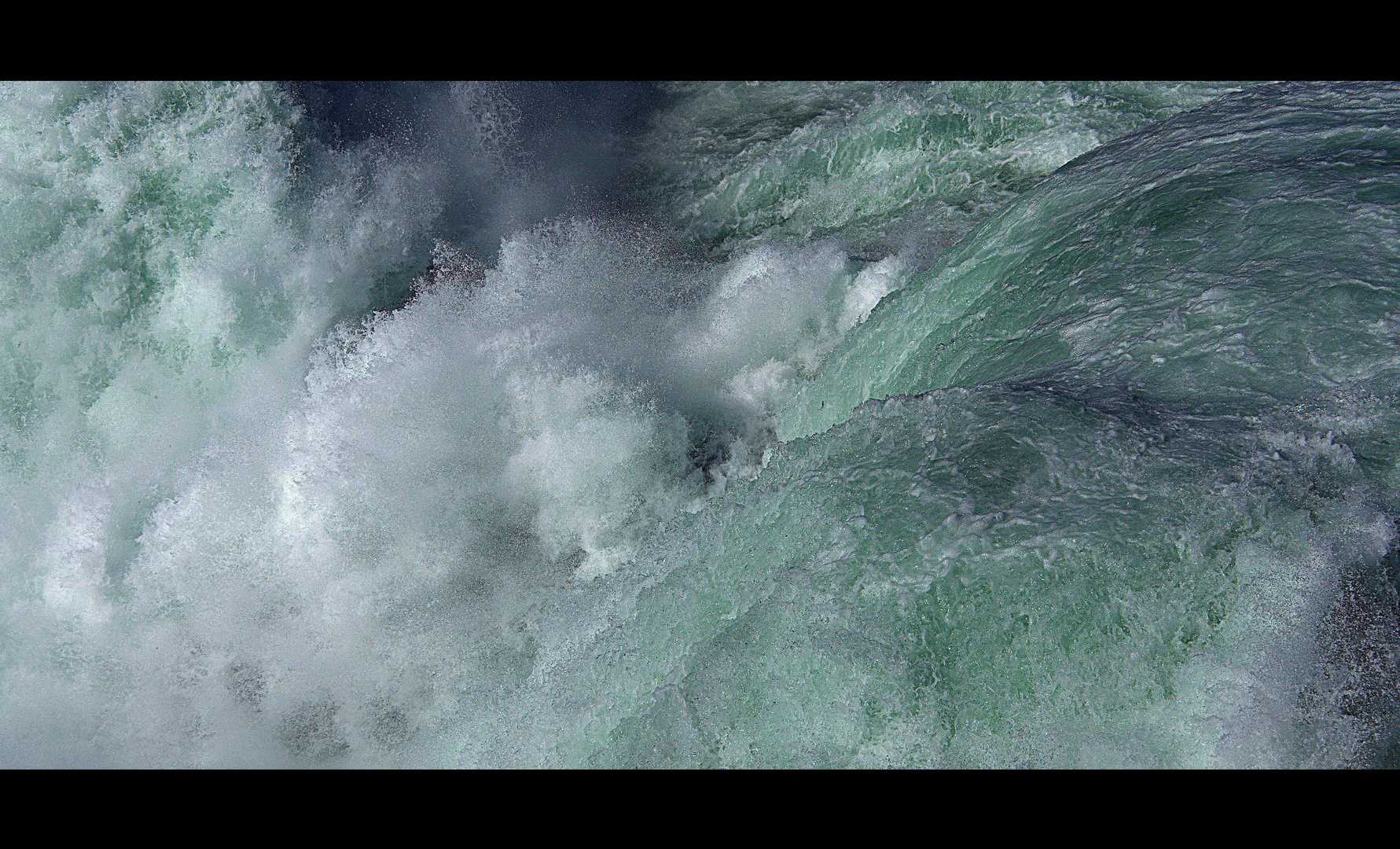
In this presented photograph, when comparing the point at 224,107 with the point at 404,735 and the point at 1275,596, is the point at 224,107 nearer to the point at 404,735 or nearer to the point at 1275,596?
the point at 404,735

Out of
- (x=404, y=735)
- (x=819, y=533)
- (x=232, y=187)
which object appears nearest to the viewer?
(x=819, y=533)

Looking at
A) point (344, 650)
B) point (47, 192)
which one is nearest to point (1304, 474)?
point (344, 650)

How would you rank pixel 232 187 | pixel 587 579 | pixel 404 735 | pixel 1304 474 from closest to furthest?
pixel 1304 474 → pixel 404 735 → pixel 587 579 → pixel 232 187

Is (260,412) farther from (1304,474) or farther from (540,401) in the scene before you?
(1304,474)

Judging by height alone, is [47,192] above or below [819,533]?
above

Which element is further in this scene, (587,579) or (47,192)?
(47,192)

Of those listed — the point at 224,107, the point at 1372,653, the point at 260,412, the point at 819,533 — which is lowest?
the point at 1372,653
